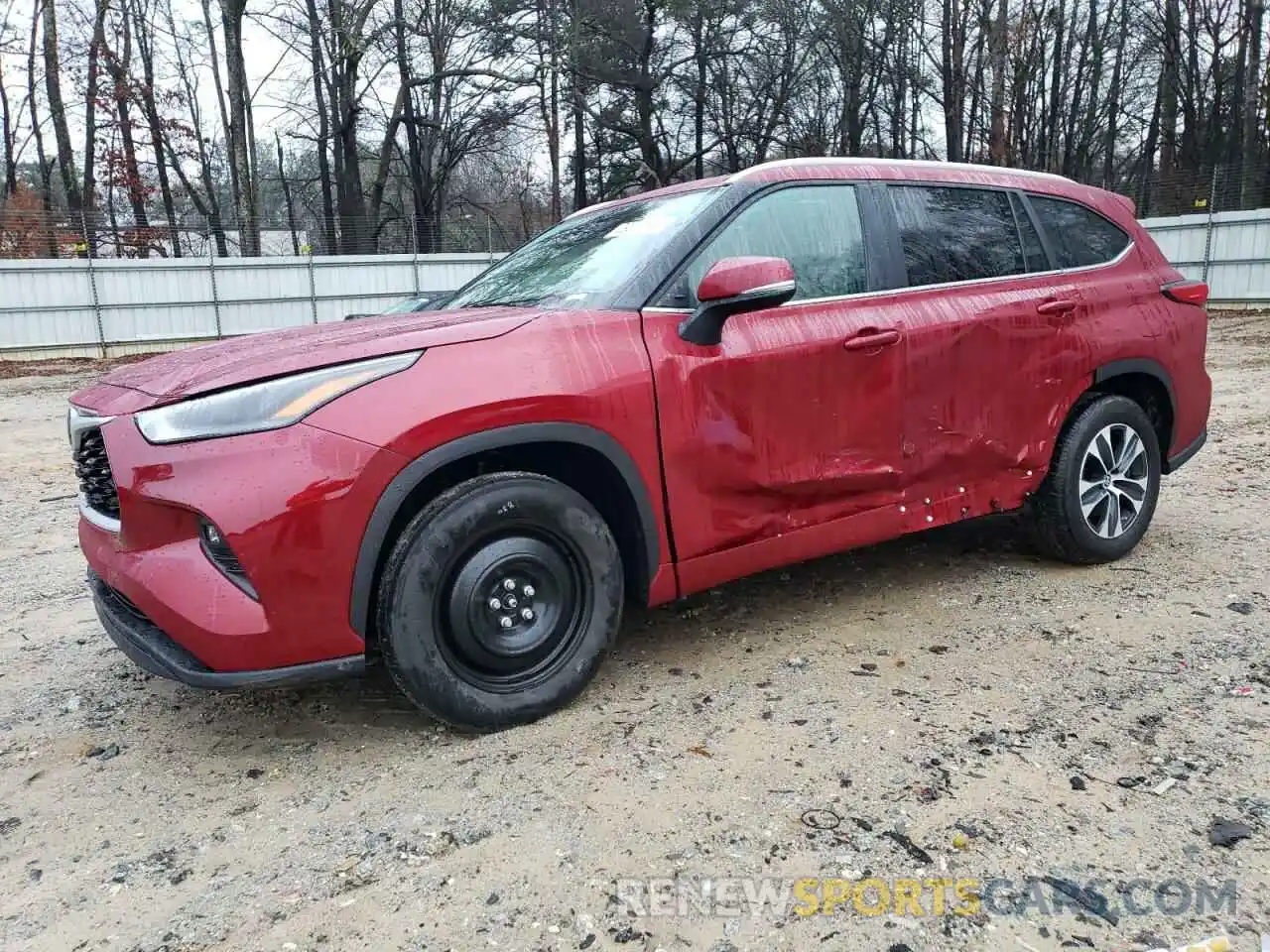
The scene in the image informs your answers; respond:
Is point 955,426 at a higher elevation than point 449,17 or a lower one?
lower

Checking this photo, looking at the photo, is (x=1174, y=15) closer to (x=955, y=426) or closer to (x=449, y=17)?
(x=449, y=17)

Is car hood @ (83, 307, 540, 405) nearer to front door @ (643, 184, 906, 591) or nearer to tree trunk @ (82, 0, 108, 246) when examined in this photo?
front door @ (643, 184, 906, 591)

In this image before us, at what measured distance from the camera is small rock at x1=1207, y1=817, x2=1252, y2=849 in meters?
2.09

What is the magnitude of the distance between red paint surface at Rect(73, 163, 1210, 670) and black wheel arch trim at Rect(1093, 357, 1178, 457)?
31mm

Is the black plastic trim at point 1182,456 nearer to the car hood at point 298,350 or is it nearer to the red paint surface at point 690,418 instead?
the red paint surface at point 690,418

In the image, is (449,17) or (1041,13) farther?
(1041,13)

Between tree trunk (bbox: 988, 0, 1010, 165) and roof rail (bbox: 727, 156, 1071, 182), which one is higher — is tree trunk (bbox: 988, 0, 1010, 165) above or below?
above

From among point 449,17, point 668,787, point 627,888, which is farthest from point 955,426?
point 449,17

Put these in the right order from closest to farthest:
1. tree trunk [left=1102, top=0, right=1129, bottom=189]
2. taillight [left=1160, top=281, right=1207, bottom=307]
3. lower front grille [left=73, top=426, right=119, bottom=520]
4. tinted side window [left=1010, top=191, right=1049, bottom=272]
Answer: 1. lower front grille [left=73, top=426, right=119, bottom=520]
2. tinted side window [left=1010, top=191, right=1049, bottom=272]
3. taillight [left=1160, top=281, right=1207, bottom=307]
4. tree trunk [left=1102, top=0, right=1129, bottom=189]

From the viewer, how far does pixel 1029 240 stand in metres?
3.84

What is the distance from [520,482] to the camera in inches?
103

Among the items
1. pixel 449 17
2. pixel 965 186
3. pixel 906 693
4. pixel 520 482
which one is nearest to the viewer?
pixel 520 482

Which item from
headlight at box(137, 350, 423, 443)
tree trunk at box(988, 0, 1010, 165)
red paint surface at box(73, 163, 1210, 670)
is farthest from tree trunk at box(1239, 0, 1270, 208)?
headlight at box(137, 350, 423, 443)

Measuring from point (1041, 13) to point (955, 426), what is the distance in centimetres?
3262
